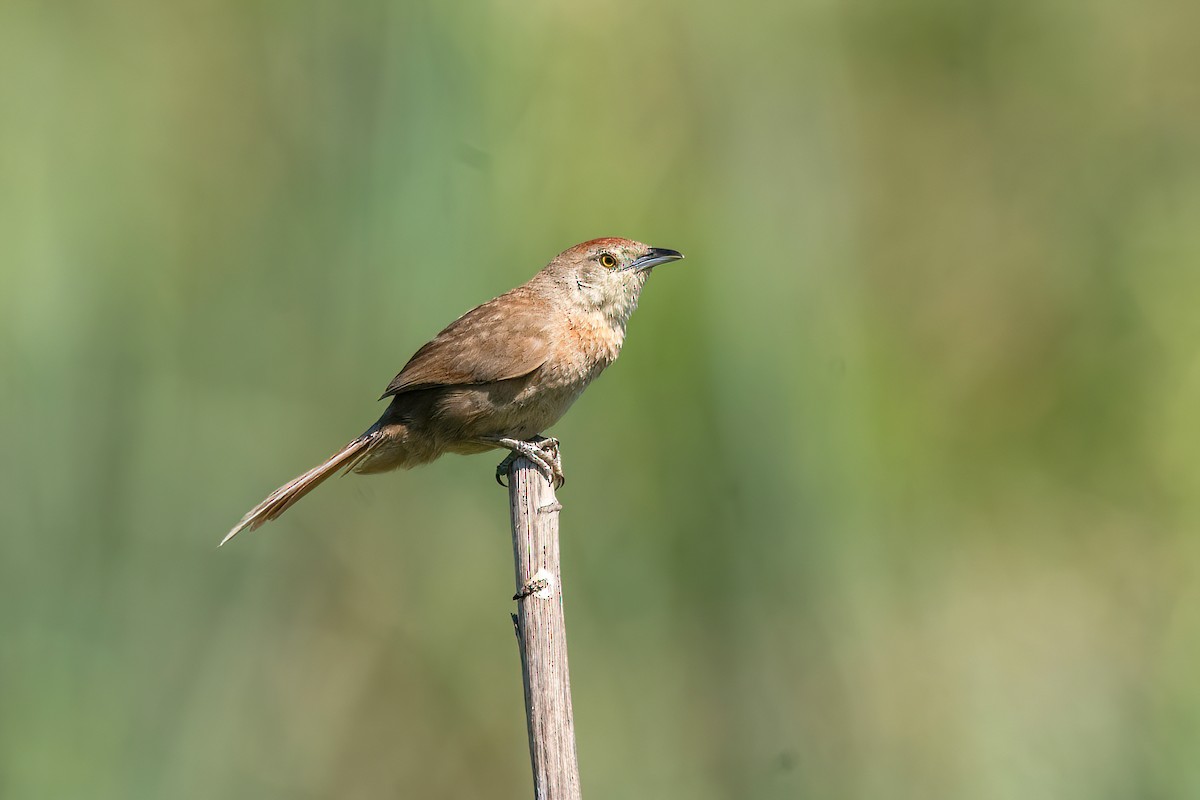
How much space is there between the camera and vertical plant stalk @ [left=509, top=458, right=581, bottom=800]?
96.0 inches

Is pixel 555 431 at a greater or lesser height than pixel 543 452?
greater

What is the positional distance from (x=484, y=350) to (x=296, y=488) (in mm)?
717

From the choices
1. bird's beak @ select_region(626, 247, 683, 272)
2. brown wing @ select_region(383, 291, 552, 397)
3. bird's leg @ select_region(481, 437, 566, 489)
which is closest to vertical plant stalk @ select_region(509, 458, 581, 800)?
bird's leg @ select_region(481, 437, 566, 489)

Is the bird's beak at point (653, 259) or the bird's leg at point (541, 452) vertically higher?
the bird's beak at point (653, 259)

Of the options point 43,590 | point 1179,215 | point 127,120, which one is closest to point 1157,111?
point 1179,215

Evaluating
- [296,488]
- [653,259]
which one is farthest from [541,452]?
[653,259]

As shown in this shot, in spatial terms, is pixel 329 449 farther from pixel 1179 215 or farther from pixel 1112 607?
pixel 1179 215

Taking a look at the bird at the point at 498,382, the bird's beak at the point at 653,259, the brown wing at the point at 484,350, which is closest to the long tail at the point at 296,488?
the bird at the point at 498,382

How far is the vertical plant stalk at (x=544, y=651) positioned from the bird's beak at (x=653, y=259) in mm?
1482

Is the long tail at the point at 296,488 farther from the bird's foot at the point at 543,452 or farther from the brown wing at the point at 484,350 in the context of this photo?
the bird's foot at the point at 543,452

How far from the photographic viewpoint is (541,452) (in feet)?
11.8

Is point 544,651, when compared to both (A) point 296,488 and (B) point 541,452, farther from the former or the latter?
(A) point 296,488

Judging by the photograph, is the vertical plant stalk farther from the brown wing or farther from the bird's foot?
the brown wing

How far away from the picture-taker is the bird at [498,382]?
3.60 metres
